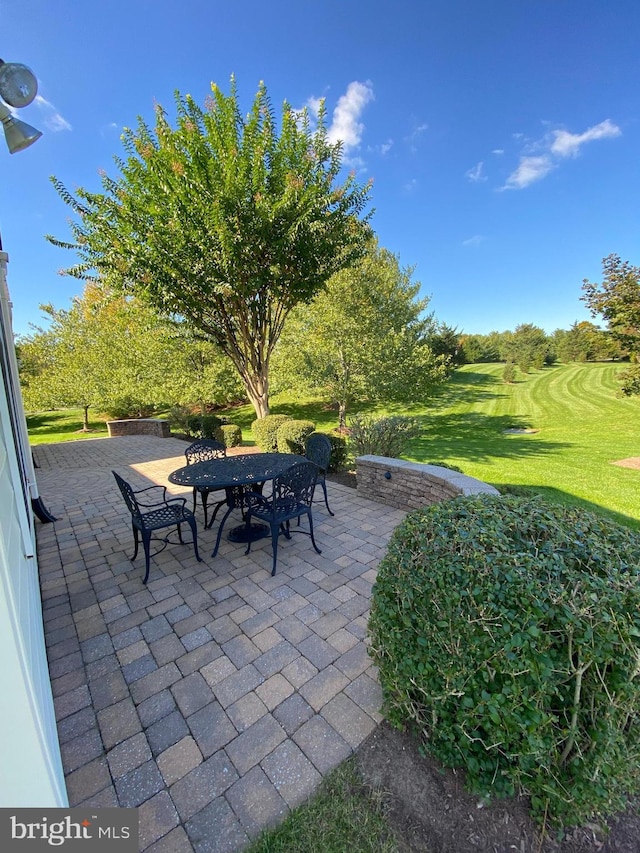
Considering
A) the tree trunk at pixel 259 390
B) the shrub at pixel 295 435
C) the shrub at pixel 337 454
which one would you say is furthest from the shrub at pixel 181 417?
the shrub at pixel 337 454

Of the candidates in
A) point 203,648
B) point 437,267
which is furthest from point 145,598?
point 437,267

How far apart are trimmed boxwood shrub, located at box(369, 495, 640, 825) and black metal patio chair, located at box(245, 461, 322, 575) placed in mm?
1740

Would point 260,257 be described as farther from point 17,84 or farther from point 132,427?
point 132,427

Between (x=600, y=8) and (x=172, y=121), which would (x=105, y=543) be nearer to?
(x=172, y=121)

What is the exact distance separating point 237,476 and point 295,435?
3000mm

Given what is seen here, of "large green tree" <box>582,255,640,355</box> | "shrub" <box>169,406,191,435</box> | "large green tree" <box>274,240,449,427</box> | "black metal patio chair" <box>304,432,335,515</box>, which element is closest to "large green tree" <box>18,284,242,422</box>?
"shrub" <box>169,406,191,435</box>

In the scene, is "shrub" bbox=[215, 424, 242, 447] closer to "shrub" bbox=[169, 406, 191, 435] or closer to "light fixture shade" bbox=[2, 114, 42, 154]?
"shrub" bbox=[169, 406, 191, 435]

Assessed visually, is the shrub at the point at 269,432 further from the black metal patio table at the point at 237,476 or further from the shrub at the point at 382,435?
the black metal patio table at the point at 237,476

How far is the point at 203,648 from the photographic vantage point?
219 cm

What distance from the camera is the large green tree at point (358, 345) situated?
9836mm

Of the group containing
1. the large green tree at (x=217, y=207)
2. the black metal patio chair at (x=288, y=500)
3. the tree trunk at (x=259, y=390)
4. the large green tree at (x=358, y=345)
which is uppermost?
the large green tree at (x=217, y=207)

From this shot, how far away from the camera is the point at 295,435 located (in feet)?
20.5

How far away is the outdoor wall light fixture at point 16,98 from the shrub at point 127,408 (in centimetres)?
1247

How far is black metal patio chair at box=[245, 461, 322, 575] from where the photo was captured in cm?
301
